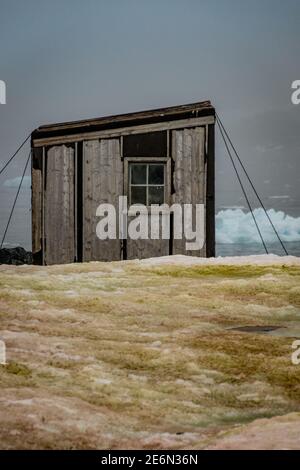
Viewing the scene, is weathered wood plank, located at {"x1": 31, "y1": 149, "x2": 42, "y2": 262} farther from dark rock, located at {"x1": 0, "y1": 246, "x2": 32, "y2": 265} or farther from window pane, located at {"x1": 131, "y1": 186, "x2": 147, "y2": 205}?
dark rock, located at {"x1": 0, "y1": 246, "x2": 32, "y2": 265}

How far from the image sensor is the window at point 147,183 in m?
13.4

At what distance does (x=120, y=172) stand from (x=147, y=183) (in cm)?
63

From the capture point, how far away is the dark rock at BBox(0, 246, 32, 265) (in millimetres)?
19141

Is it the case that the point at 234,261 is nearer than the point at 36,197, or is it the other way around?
the point at 234,261

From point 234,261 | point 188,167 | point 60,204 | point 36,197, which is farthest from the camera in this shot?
point 36,197

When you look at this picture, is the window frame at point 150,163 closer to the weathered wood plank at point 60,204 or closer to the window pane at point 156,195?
the window pane at point 156,195

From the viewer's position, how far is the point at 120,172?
13.4m

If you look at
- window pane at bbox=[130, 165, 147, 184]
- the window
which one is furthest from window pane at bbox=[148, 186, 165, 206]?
window pane at bbox=[130, 165, 147, 184]

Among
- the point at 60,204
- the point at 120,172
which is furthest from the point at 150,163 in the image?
the point at 60,204

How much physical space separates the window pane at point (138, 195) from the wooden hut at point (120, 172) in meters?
0.02

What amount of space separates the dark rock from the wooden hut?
5.82m

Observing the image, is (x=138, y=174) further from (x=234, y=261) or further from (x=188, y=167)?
(x=234, y=261)

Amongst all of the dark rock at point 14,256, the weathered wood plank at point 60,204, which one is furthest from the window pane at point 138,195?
the dark rock at point 14,256
